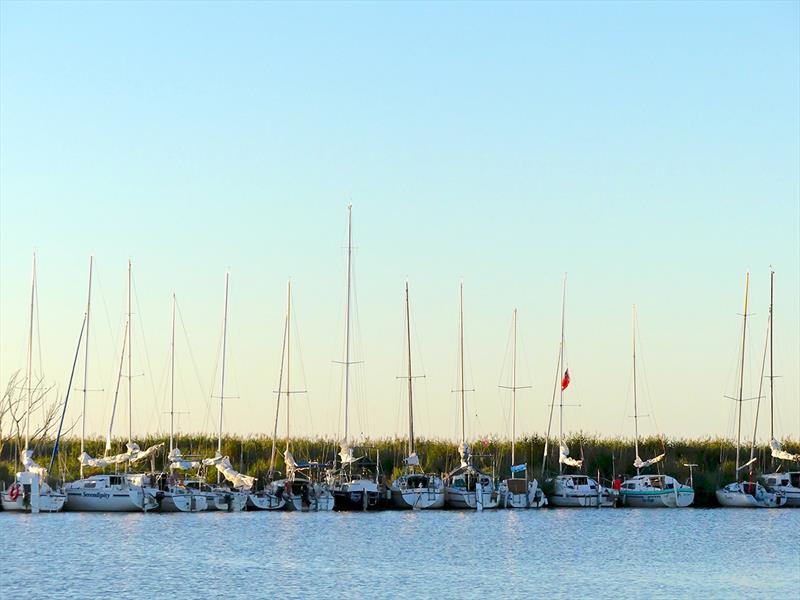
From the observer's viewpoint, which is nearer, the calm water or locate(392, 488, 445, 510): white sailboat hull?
the calm water

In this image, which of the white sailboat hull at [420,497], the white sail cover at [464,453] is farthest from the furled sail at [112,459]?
the white sail cover at [464,453]

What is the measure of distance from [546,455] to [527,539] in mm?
29942

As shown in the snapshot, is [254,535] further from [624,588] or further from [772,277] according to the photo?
[772,277]

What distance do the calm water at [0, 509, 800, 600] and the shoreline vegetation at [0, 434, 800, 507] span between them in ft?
37.9

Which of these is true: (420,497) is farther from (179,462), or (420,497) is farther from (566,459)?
(179,462)

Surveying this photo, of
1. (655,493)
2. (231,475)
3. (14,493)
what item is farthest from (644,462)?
(14,493)

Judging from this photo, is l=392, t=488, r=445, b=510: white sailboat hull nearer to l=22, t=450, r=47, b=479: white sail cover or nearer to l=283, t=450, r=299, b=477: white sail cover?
l=283, t=450, r=299, b=477: white sail cover

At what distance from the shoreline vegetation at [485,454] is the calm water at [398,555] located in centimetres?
1155

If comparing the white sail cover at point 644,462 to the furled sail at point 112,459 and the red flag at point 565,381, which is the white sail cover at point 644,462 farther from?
the furled sail at point 112,459

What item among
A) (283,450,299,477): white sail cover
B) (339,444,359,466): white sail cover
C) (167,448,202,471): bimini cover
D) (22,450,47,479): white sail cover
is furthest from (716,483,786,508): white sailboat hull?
(22,450,47,479): white sail cover

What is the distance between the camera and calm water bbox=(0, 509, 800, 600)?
4988 cm

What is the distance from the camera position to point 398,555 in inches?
2395

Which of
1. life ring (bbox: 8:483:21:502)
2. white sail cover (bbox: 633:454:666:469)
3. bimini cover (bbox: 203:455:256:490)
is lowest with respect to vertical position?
life ring (bbox: 8:483:21:502)

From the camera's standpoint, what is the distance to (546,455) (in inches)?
3903
